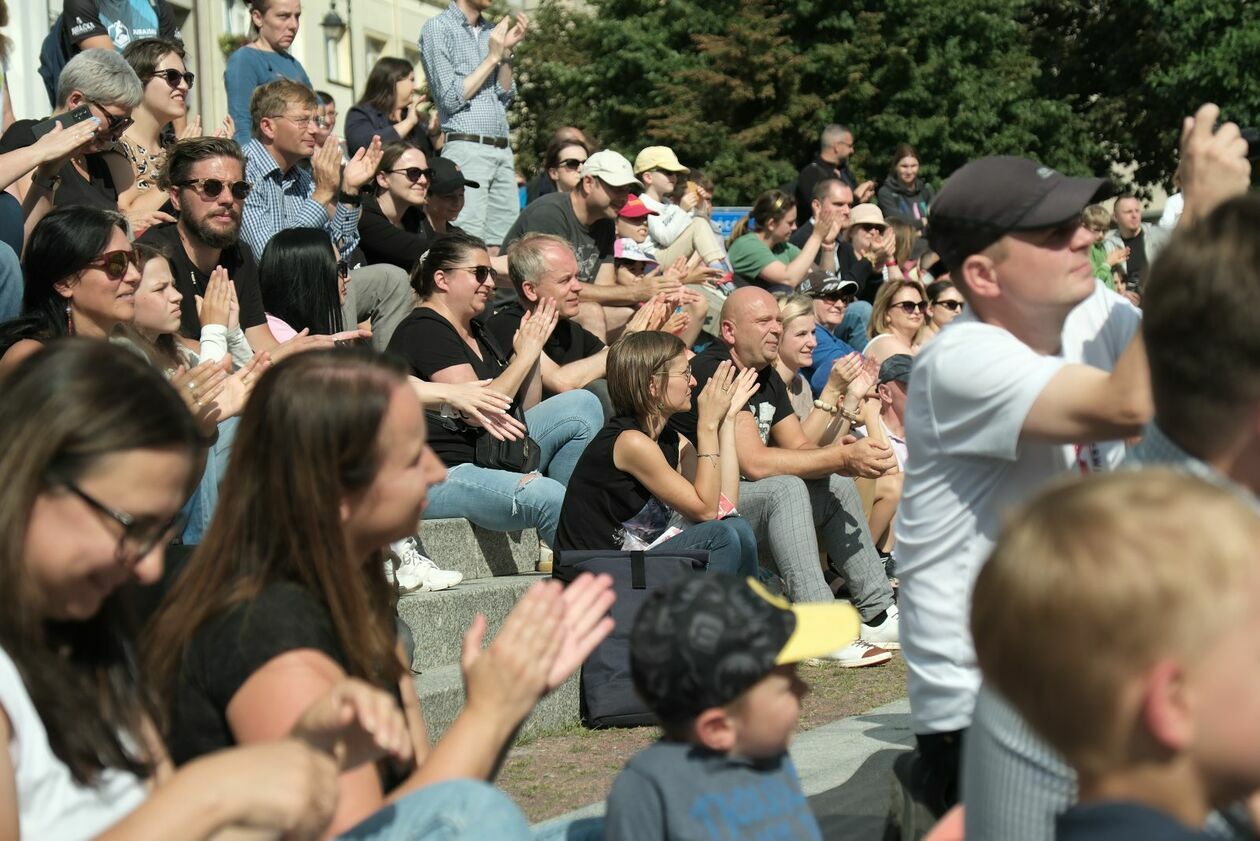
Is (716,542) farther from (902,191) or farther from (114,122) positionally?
(902,191)

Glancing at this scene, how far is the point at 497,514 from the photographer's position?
704 cm

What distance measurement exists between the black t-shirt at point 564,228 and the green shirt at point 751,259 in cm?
177

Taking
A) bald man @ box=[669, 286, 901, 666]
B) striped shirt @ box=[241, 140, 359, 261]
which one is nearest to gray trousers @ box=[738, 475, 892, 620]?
bald man @ box=[669, 286, 901, 666]

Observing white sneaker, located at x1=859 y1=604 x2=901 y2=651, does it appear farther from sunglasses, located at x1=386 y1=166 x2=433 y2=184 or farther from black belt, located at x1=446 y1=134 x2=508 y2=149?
black belt, located at x1=446 y1=134 x2=508 y2=149

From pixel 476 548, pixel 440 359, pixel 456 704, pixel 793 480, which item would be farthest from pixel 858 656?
pixel 456 704

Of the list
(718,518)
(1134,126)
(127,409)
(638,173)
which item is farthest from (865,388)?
(1134,126)

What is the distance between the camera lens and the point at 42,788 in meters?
2.40

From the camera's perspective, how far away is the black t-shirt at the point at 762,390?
8180 millimetres

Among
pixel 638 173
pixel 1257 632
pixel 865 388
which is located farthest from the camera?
pixel 638 173


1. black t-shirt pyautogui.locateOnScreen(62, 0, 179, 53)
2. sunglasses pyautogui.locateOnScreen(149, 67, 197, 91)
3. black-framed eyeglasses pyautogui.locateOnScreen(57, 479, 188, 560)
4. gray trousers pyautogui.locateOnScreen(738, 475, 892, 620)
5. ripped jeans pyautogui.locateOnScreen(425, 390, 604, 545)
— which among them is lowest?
gray trousers pyautogui.locateOnScreen(738, 475, 892, 620)

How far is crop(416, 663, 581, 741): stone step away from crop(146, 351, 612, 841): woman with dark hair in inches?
97.7

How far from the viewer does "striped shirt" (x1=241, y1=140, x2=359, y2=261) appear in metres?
8.34

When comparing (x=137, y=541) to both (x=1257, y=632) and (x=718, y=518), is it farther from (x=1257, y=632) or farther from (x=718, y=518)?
(x=718, y=518)

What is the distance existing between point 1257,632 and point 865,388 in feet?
22.5
